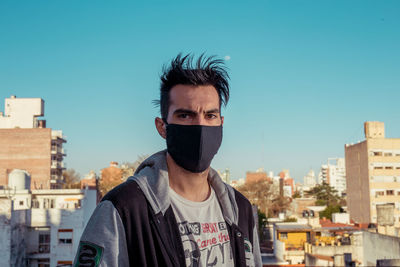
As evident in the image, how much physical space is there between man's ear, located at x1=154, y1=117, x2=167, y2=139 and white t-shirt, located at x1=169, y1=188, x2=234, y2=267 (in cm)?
39

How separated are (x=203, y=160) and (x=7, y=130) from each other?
192ft

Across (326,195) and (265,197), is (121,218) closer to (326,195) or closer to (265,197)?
(265,197)

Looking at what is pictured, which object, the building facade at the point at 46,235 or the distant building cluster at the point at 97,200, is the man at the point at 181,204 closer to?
the distant building cluster at the point at 97,200

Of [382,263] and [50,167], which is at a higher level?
[50,167]

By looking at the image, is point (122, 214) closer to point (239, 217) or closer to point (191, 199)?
point (191, 199)

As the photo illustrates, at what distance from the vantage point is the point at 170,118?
2803 millimetres

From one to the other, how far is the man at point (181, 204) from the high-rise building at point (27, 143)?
55.7 m

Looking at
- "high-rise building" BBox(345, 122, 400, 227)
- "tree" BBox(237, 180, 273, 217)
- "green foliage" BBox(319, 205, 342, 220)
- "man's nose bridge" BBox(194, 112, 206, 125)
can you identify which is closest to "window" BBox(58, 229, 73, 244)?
"man's nose bridge" BBox(194, 112, 206, 125)

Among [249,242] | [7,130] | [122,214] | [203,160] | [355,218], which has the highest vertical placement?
[7,130]

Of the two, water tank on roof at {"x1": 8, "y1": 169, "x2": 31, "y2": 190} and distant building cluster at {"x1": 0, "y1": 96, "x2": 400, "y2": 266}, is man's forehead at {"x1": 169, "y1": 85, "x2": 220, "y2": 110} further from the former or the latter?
water tank on roof at {"x1": 8, "y1": 169, "x2": 31, "y2": 190}

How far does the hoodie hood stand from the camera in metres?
2.51

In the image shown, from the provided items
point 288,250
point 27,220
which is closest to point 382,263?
point 288,250

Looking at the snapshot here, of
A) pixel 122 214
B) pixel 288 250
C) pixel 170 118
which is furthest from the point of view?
pixel 288 250

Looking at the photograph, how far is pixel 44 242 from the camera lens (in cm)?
2597
